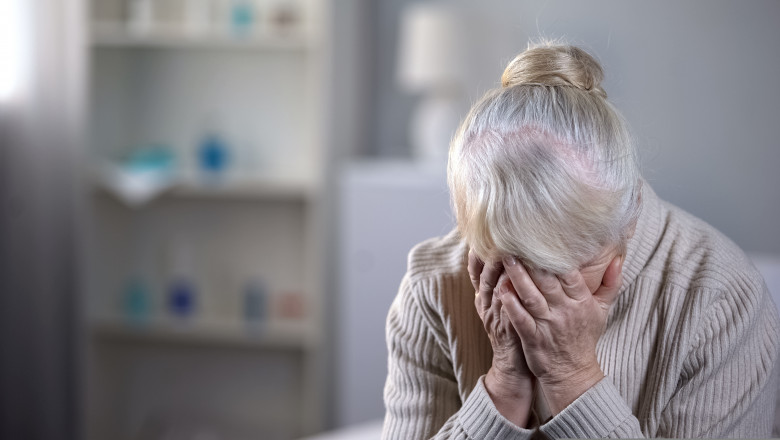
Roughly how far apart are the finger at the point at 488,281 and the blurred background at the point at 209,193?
802 millimetres

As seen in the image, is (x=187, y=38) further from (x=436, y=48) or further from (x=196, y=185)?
(x=436, y=48)

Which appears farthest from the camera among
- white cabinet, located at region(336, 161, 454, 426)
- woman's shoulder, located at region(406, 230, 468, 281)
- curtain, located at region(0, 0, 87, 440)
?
curtain, located at region(0, 0, 87, 440)

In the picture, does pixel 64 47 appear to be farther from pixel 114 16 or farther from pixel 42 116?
pixel 114 16

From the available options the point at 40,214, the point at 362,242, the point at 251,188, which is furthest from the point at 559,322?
the point at 251,188

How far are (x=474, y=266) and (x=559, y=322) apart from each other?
69 mm

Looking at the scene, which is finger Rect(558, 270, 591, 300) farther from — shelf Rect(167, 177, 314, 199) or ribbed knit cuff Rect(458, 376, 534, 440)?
shelf Rect(167, 177, 314, 199)

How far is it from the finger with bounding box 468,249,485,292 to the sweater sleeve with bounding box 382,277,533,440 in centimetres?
8

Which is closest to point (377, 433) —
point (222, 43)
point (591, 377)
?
point (591, 377)

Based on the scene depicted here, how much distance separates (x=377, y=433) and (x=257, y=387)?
1.10m

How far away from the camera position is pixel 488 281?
22.7 inches

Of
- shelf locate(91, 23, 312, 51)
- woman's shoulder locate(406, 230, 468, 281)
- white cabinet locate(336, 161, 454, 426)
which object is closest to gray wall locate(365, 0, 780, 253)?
woman's shoulder locate(406, 230, 468, 281)

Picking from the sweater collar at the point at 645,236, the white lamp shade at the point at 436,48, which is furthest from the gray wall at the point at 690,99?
the white lamp shade at the point at 436,48

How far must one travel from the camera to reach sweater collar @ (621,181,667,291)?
22.4 inches

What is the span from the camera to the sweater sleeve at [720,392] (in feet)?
1.90
